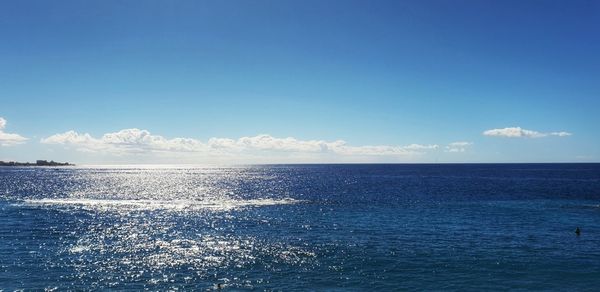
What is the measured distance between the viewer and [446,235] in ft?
190

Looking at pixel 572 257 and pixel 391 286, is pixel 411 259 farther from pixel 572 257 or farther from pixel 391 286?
pixel 572 257

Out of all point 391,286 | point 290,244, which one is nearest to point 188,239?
point 290,244

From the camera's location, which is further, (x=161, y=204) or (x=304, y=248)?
(x=161, y=204)

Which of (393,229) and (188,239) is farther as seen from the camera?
(393,229)

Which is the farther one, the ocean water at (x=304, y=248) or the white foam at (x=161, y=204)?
the white foam at (x=161, y=204)

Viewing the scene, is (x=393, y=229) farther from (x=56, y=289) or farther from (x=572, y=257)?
(x=56, y=289)

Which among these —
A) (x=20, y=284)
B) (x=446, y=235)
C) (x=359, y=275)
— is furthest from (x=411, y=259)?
(x=20, y=284)

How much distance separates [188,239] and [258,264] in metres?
16.3

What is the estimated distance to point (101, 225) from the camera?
222ft

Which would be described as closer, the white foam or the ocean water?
the ocean water

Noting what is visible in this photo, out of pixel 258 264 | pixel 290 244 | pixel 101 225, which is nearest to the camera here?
pixel 258 264

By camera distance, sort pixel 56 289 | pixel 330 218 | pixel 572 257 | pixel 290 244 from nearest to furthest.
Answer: pixel 56 289 < pixel 572 257 < pixel 290 244 < pixel 330 218

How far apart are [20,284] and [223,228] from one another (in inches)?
1213

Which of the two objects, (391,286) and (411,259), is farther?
(411,259)
